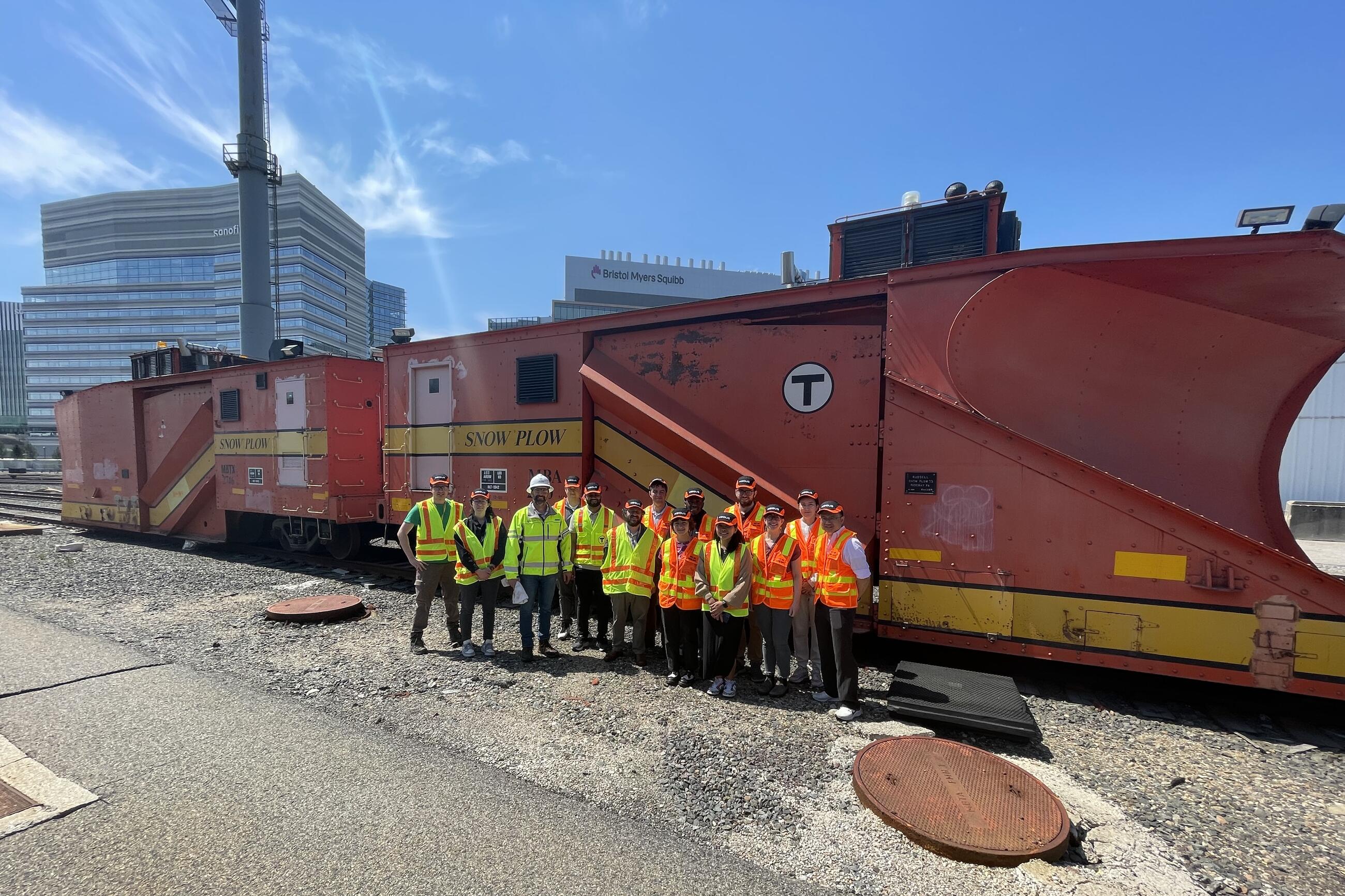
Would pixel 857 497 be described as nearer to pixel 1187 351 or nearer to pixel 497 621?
pixel 1187 351

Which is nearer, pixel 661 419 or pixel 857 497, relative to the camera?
pixel 857 497

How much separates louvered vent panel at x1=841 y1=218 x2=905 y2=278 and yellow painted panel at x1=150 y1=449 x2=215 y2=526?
1218cm

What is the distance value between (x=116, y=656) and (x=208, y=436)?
24.8ft

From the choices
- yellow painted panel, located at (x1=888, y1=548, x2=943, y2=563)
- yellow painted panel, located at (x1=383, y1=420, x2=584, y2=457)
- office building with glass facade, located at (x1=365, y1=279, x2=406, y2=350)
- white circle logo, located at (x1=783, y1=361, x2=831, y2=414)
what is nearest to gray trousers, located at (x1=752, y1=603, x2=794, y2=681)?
yellow painted panel, located at (x1=888, y1=548, x2=943, y2=563)

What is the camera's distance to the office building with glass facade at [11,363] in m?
116

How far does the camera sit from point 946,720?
3988 mm

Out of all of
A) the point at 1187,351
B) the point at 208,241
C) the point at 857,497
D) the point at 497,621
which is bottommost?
the point at 497,621

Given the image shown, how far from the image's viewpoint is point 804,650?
5098 millimetres

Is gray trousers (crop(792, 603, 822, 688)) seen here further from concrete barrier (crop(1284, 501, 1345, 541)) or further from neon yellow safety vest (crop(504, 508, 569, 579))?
concrete barrier (crop(1284, 501, 1345, 541))

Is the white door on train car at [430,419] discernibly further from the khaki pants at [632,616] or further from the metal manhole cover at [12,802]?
the metal manhole cover at [12,802]

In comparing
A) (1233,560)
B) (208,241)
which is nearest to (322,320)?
(208,241)

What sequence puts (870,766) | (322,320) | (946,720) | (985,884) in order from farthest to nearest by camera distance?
1. (322,320)
2. (946,720)
3. (870,766)
4. (985,884)

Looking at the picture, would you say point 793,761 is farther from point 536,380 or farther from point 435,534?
point 536,380

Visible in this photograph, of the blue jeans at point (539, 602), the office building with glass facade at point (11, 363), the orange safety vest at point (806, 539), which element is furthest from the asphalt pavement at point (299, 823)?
the office building with glass facade at point (11, 363)
